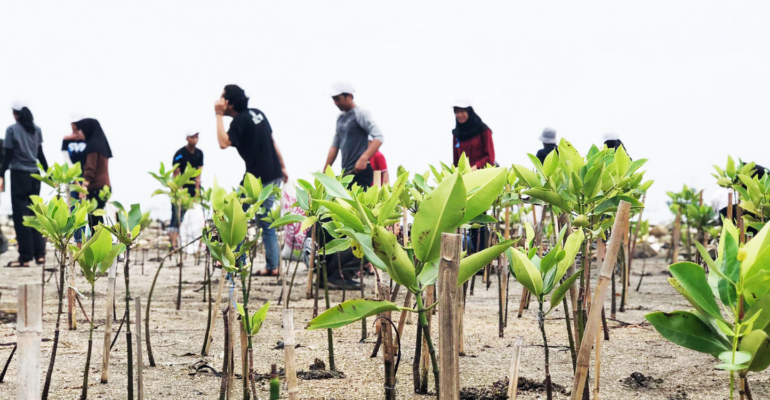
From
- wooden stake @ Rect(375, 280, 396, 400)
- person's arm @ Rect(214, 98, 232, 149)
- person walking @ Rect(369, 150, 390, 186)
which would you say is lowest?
wooden stake @ Rect(375, 280, 396, 400)

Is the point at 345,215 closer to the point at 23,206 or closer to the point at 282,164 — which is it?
the point at 282,164

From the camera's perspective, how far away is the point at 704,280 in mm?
1224

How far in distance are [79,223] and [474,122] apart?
4.35 metres

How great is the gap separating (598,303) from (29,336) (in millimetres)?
1206

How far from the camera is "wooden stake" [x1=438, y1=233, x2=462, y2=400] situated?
117 centimetres

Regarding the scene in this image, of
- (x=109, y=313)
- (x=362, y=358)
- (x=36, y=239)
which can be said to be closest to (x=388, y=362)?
(x=109, y=313)

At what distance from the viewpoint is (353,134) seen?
564 centimetres

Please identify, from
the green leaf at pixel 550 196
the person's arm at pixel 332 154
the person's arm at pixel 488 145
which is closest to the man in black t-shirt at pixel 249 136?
the person's arm at pixel 332 154

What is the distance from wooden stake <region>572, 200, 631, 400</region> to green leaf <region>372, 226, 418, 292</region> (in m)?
0.47

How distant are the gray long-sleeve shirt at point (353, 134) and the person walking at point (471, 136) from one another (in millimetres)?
966

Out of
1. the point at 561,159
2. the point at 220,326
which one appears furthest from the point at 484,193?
the point at 220,326

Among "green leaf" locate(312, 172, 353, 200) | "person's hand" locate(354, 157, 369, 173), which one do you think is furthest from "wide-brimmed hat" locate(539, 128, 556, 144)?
"green leaf" locate(312, 172, 353, 200)

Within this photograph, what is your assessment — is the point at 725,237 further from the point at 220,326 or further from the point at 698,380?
the point at 220,326

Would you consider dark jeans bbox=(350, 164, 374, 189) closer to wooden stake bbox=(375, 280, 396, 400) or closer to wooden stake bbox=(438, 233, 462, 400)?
wooden stake bbox=(375, 280, 396, 400)
